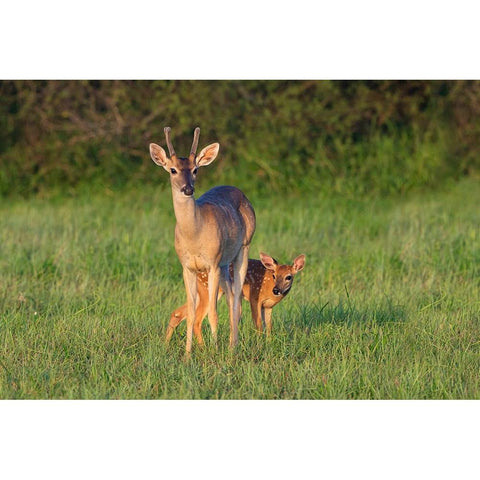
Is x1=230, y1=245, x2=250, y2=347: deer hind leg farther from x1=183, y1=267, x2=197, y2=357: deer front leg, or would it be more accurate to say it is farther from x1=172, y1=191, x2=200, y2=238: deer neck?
x1=172, y1=191, x2=200, y2=238: deer neck

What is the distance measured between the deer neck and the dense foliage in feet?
29.2

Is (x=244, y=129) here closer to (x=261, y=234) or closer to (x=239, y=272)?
(x=261, y=234)

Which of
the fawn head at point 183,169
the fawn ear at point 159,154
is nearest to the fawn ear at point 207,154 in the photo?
the fawn head at point 183,169

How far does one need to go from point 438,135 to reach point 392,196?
1.93 meters

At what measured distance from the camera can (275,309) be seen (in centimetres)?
909

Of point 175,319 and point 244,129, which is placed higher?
point 244,129

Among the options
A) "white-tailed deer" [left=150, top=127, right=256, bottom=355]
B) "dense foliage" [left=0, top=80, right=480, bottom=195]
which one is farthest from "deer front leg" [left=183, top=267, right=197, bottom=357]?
"dense foliage" [left=0, top=80, right=480, bottom=195]

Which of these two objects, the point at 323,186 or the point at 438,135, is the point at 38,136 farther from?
the point at 438,135

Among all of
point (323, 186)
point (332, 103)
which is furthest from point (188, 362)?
point (332, 103)

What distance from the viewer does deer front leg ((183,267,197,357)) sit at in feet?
24.0

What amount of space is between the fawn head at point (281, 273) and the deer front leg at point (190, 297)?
0.75 meters

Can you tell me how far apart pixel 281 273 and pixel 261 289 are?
9.8 inches

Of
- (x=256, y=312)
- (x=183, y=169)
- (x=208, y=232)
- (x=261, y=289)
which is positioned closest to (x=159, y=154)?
(x=183, y=169)

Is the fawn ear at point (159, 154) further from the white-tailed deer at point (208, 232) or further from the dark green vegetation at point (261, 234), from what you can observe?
the dark green vegetation at point (261, 234)
